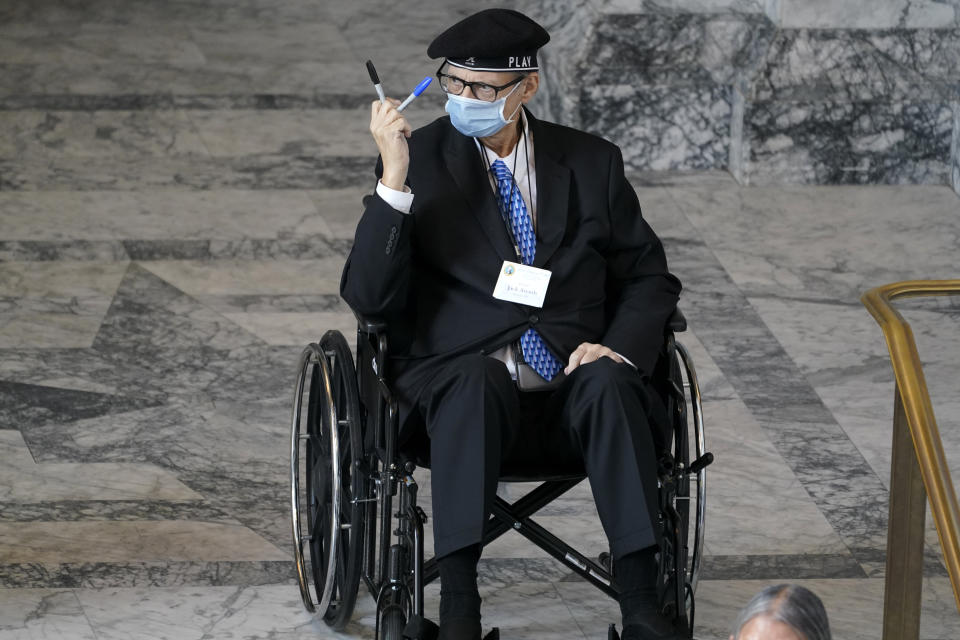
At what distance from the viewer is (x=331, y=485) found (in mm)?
2936

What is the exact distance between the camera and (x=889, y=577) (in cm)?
248

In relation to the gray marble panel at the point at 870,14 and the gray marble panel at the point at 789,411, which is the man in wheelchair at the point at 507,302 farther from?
the gray marble panel at the point at 870,14

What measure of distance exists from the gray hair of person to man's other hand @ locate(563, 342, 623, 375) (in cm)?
119

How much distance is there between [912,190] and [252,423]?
10.6ft

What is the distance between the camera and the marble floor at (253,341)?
3.30 metres

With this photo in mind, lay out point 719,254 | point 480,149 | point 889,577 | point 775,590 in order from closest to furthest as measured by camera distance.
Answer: point 775,590 < point 889,577 < point 480,149 < point 719,254

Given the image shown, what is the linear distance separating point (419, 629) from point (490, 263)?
76 centimetres

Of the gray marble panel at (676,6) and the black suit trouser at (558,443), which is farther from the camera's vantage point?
the gray marble panel at (676,6)

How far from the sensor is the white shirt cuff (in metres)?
2.87

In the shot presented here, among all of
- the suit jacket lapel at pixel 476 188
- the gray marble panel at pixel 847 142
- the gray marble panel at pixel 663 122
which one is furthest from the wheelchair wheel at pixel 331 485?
the gray marble panel at pixel 847 142

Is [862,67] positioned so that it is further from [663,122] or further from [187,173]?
[187,173]

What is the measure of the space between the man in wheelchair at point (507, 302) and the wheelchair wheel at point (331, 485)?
12 centimetres

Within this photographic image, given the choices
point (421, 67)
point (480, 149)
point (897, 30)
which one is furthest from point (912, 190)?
point (480, 149)

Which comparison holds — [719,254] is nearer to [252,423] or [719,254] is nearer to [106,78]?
[252,423]
